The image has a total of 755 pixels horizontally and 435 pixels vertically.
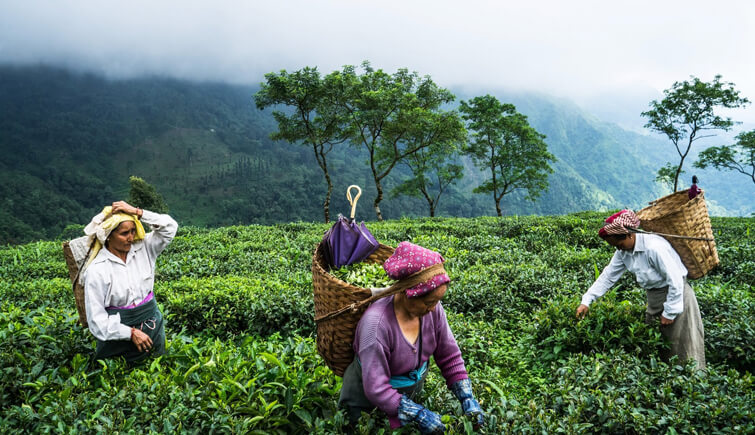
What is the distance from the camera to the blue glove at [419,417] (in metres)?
2.20

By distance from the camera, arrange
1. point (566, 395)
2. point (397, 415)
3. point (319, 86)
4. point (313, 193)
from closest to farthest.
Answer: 1. point (397, 415)
2. point (566, 395)
3. point (319, 86)
4. point (313, 193)

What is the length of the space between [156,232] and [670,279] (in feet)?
15.3

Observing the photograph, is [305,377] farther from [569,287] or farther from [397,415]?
[569,287]

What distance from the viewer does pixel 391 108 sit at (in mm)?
21922

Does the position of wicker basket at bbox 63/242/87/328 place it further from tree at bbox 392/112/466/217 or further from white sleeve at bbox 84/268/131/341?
tree at bbox 392/112/466/217

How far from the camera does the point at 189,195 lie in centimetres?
10838

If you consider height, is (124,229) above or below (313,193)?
above

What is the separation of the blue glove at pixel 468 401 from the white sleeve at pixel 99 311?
2554 mm

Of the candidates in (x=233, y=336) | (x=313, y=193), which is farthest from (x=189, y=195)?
(x=233, y=336)

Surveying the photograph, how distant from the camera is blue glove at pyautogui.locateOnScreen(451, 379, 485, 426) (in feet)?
7.98

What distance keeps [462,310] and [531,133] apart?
85.9 feet

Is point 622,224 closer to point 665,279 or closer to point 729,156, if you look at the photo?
point 665,279

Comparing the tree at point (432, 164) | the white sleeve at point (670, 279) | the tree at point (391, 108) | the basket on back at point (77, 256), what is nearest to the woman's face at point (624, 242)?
the white sleeve at point (670, 279)

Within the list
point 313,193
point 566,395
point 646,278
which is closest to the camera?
point 566,395
